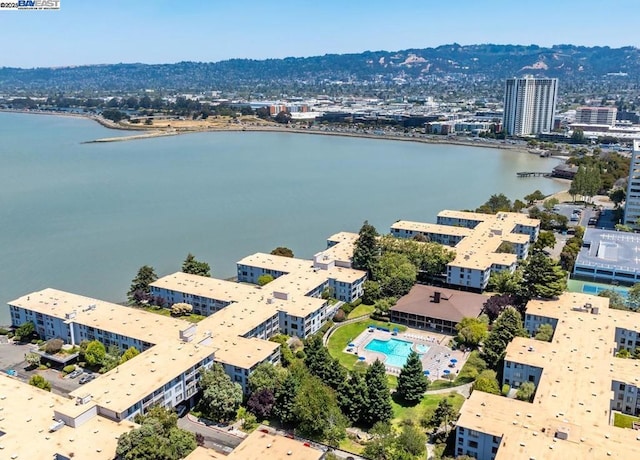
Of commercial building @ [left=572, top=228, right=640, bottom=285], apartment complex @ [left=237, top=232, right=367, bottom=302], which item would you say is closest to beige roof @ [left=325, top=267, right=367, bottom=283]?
apartment complex @ [left=237, top=232, right=367, bottom=302]

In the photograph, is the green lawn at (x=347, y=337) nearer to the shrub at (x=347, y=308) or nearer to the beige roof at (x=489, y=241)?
the shrub at (x=347, y=308)

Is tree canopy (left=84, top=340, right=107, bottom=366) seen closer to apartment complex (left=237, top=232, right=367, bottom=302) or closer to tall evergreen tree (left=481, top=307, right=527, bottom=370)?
apartment complex (left=237, top=232, right=367, bottom=302)

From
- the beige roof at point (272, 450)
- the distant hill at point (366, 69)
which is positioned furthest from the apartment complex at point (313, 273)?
the distant hill at point (366, 69)

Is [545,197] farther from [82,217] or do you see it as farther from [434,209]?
[82,217]

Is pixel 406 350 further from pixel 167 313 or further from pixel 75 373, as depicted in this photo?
pixel 75 373

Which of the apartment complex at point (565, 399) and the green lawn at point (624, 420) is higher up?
the apartment complex at point (565, 399)

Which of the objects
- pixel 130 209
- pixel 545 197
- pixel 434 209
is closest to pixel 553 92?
pixel 545 197
